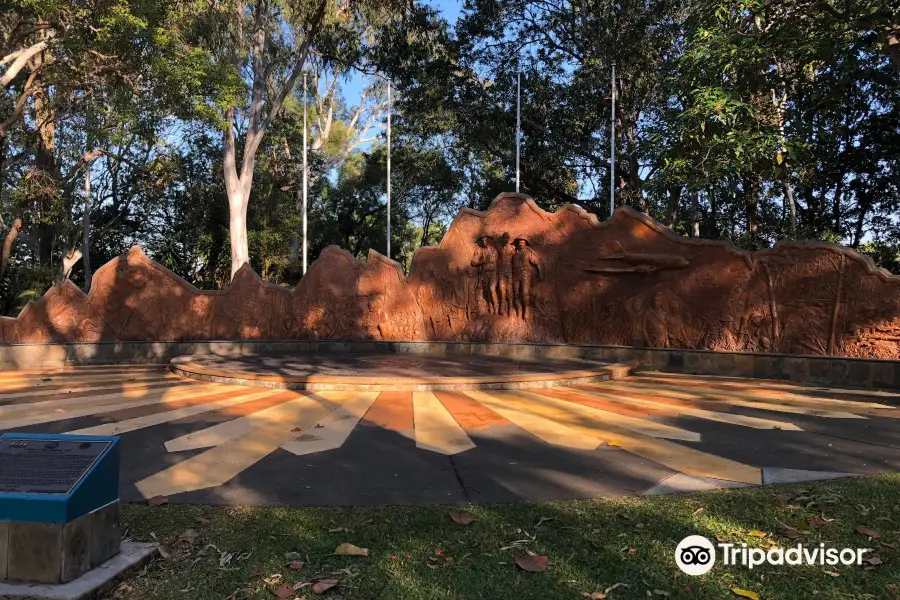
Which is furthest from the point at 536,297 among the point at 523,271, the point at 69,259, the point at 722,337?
the point at 69,259

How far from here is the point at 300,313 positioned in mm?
15398

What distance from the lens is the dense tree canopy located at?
42.7 ft

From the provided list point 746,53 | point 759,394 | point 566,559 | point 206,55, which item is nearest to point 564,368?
point 759,394

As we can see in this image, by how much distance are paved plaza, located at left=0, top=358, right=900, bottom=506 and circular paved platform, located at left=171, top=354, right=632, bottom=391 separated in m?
0.19

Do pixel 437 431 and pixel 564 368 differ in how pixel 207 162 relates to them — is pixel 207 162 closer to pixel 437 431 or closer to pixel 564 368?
pixel 564 368

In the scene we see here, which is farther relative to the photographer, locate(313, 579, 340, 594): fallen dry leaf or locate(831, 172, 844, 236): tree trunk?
locate(831, 172, 844, 236): tree trunk

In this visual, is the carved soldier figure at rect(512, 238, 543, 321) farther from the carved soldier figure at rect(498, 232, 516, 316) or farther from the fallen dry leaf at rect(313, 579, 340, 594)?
the fallen dry leaf at rect(313, 579, 340, 594)

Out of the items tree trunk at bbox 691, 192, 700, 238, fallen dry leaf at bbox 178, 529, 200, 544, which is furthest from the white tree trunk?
fallen dry leaf at bbox 178, 529, 200, 544

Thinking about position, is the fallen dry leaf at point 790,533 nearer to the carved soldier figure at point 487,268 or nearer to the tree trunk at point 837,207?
the carved soldier figure at point 487,268

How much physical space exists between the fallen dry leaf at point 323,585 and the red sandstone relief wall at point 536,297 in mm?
10599

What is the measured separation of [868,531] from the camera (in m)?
3.48

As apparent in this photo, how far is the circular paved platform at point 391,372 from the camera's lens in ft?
30.2

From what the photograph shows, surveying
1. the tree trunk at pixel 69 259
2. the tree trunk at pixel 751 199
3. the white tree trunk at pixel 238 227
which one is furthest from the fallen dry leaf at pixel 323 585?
the tree trunk at pixel 69 259

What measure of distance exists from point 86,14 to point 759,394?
16.8 metres
